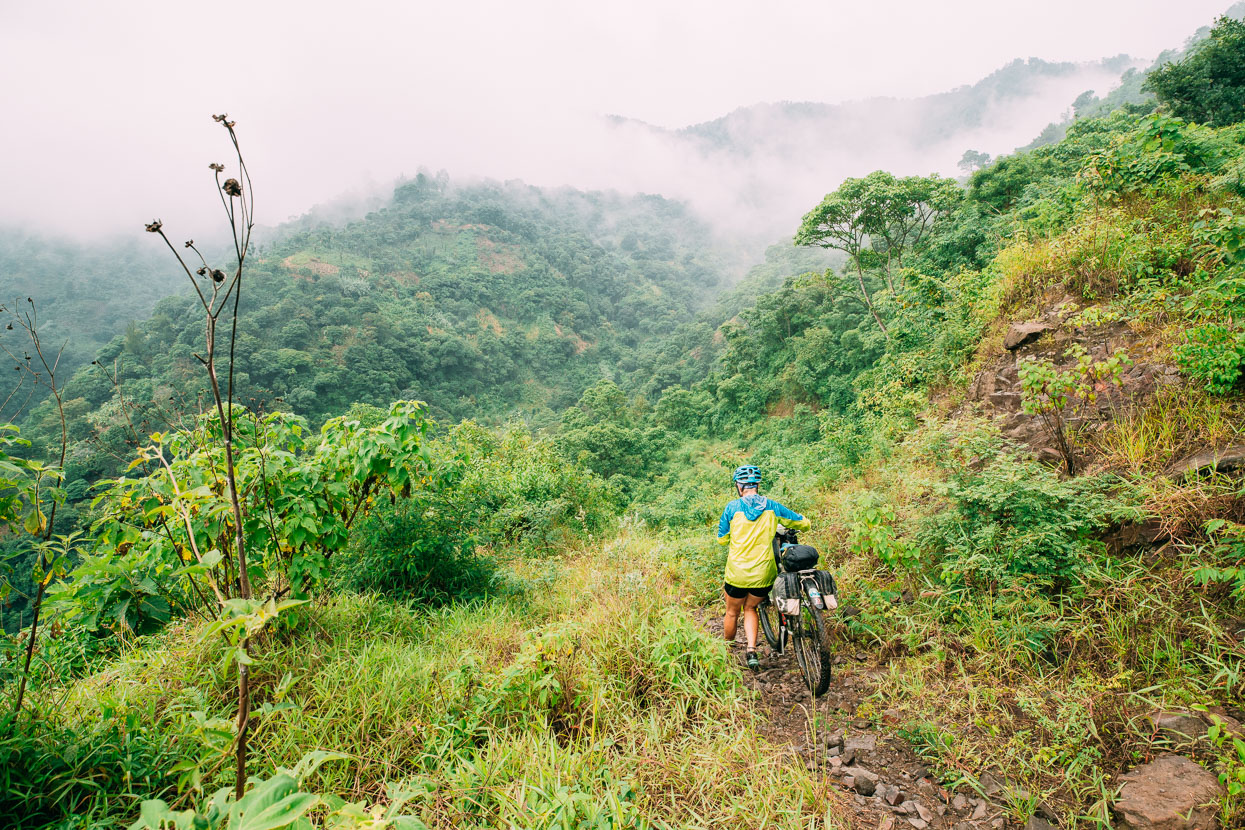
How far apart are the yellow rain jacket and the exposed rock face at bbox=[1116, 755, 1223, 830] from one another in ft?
6.34

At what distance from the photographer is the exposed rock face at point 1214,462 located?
3.20 meters

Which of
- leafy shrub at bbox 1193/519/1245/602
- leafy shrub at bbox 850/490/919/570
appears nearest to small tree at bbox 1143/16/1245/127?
leafy shrub at bbox 1193/519/1245/602

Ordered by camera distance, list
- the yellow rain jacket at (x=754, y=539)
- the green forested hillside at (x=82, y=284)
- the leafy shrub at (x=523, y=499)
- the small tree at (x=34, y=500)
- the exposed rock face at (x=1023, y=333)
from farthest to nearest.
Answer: the green forested hillside at (x=82, y=284), the leafy shrub at (x=523, y=499), the exposed rock face at (x=1023, y=333), the yellow rain jacket at (x=754, y=539), the small tree at (x=34, y=500)

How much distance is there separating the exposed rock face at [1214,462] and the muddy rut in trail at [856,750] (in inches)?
98.9

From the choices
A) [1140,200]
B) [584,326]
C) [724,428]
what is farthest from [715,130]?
[1140,200]

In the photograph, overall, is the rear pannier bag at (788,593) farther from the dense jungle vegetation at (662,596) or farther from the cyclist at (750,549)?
the dense jungle vegetation at (662,596)

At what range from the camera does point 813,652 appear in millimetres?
3369

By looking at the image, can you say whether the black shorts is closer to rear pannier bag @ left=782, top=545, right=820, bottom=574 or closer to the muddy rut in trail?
rear pannier bag @ left=782, top=545, right=820, bottom=574

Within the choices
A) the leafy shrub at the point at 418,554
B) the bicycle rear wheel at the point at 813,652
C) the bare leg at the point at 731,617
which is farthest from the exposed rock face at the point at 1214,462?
the leafy shrub at the point at 418,554

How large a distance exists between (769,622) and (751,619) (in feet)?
1.32

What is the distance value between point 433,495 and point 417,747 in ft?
7.86

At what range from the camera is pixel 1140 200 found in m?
5.50

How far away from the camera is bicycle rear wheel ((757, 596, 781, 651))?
12.7 ft

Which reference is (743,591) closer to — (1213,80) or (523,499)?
(523,499)
